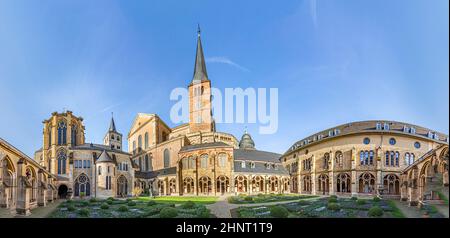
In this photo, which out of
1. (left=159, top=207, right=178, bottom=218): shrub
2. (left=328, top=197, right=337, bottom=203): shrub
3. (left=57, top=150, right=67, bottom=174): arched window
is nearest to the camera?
(left=159, top=207, right=178, bottom=218): shrub

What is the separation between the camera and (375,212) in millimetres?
5273

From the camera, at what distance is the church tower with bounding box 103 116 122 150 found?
6756mm

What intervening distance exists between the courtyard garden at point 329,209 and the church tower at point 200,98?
8.73 feet

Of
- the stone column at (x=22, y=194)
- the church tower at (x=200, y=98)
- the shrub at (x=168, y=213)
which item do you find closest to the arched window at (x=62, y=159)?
the stone column at (x=22, y=194)

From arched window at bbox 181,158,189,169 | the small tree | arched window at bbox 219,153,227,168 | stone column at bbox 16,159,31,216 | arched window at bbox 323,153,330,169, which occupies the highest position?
arched window at bbox 323,153,330,169

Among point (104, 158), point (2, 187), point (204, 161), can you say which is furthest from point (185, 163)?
point (2, 187)

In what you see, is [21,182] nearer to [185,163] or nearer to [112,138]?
[112,138]

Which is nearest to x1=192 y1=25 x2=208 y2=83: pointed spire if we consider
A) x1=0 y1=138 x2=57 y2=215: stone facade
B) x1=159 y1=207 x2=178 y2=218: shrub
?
x1=159 y1=207 x2=178 y2=218: shrub

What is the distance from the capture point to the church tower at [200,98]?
6.34 m

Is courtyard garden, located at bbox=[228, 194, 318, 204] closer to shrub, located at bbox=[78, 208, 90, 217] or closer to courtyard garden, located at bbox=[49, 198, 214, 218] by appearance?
courtyard garden, located at bbox=[49, 198, 214, 218]

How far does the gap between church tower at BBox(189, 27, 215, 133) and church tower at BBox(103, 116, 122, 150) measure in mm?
2247

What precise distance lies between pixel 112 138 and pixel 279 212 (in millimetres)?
5128

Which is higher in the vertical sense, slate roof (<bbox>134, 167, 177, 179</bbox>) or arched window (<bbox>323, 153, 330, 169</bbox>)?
arched window (<bbox>323, 153, 330, 169</bbox>)
